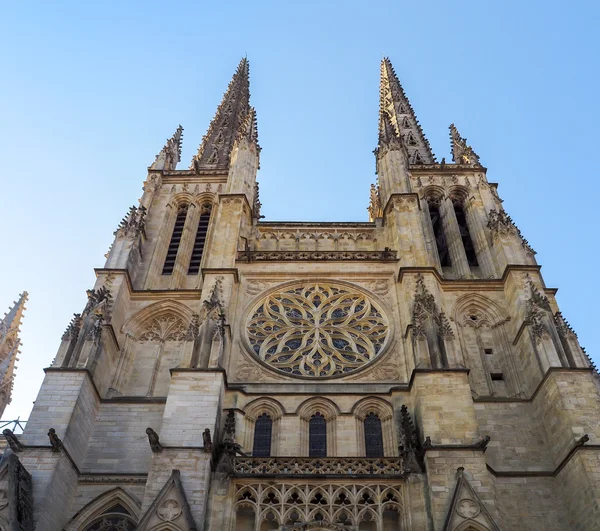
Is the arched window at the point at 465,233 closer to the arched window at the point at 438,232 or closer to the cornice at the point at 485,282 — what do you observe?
the arched window at the point at 438,232

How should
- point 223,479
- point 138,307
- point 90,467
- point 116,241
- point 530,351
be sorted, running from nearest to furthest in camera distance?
1. point 223,479
2. point 90,467
3. point 530,351
4. point 138,307
5. point 116,241

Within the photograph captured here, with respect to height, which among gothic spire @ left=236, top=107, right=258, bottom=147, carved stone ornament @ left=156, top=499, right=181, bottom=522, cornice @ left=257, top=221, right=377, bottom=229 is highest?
gothic spire @ left=236, top=107, right=258, bottom=147

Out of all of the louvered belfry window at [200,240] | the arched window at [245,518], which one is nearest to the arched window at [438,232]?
the louvered belfry window at [200,240]

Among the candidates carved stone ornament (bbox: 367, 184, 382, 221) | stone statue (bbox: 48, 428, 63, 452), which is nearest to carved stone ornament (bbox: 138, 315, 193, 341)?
stone statue (bbox: 48, 428, 63, 452)

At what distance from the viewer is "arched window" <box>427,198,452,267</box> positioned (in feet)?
68.1

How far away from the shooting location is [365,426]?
14.8 meters

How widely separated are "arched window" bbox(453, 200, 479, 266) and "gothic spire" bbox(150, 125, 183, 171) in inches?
427

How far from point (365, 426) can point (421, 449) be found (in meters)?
1.99

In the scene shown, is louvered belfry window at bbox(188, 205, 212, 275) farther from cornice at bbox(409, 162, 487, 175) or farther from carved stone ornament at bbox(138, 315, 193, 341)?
cornice at bbox(409, 162, 487, 175)

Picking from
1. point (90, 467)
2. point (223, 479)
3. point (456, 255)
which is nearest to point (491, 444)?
point (223, 479)

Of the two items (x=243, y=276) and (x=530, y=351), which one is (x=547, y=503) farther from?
(x=243, y=276)

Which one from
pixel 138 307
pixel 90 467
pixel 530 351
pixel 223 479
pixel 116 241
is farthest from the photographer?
pixel 116 241

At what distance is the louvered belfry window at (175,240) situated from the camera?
20.4 meters

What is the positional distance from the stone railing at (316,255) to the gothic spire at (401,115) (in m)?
7.63
